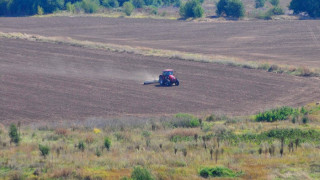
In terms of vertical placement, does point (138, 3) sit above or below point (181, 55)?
above

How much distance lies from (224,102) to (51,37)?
5377 cm

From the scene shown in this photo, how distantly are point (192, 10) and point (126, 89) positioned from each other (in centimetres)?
7789

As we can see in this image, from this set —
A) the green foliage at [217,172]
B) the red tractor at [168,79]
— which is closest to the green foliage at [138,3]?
the red tractor at [168,79]

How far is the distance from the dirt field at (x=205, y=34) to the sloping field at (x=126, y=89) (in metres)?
12.8

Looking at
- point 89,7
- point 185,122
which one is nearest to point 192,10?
point 89,7

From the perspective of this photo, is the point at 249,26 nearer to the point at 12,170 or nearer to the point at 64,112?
the point at 64,112

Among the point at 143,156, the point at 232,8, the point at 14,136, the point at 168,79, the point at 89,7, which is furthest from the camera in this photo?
the point at 89,7

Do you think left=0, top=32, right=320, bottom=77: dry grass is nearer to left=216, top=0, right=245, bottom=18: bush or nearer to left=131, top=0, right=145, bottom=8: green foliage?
left=216, top=0, right=245, bottom=18: bush

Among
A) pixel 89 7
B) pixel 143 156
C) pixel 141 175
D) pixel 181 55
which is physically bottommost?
pixel 181 55

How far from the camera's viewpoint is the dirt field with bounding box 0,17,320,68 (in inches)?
2913

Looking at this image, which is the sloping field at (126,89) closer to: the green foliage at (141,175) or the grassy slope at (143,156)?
the grassy slope at (143,156)

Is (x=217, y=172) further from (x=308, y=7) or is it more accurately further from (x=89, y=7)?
(x=89, y=7)

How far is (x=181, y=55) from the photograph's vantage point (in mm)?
67562

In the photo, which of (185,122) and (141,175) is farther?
(185,122)
